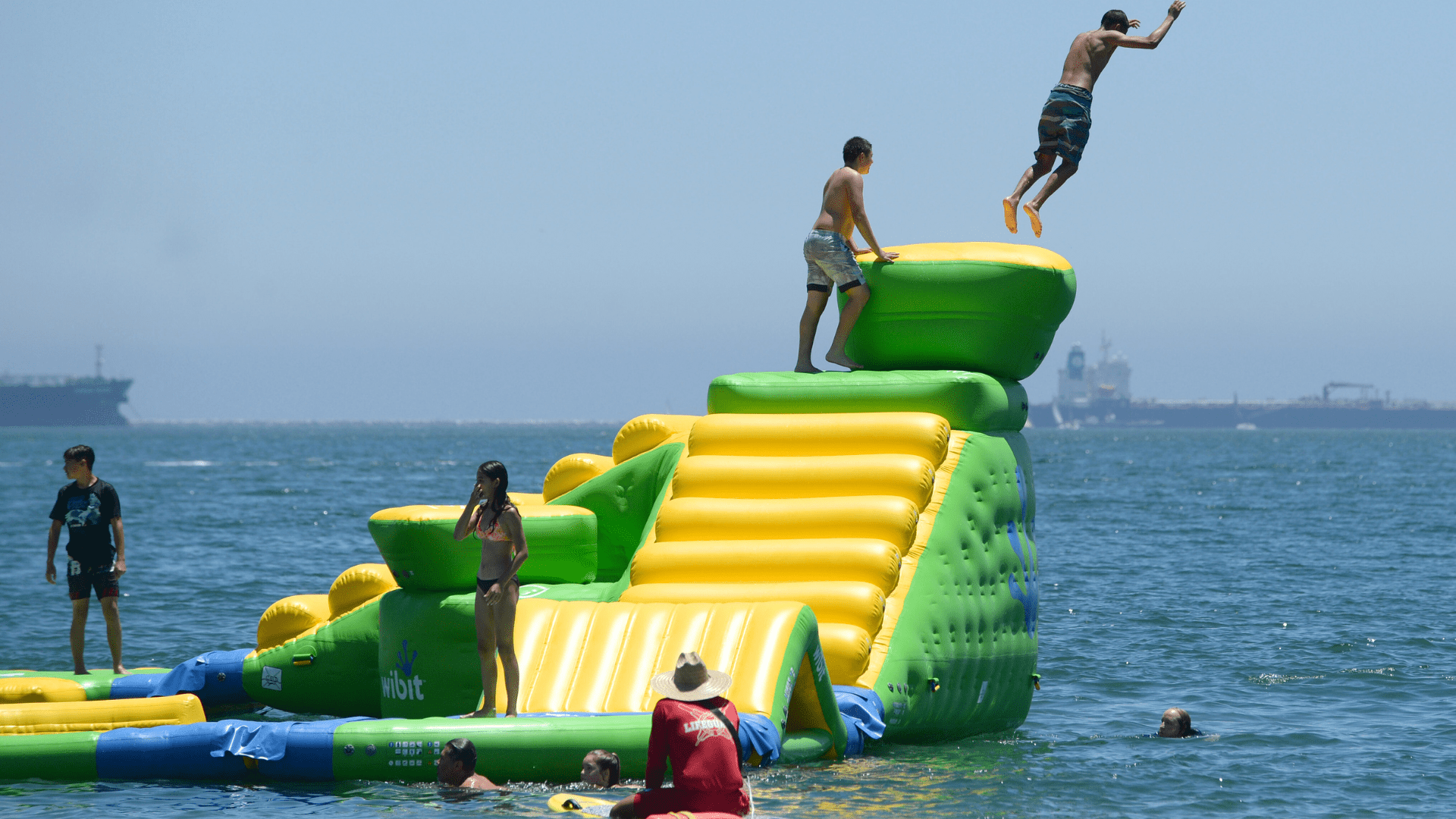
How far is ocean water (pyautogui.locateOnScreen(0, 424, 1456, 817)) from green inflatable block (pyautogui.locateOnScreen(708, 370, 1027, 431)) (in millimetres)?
2147

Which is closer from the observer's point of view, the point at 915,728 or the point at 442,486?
the point at 915,728

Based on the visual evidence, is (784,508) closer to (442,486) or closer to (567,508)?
(567,508)

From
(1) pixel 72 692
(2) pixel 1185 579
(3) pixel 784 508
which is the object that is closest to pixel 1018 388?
(3) pixel 784 508

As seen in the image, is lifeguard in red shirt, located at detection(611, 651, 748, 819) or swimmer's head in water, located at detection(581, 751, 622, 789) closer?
lifeguard in red shirt, located at detection(611, 651, 748, 819)

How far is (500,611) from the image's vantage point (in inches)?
343

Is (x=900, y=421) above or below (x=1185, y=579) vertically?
above

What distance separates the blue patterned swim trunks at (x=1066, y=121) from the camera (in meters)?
11.5

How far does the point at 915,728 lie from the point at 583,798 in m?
2.83

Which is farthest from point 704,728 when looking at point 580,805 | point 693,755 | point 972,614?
point 972,614

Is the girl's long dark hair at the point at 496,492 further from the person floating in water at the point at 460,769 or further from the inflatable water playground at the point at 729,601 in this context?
the person floating in water at the point at 460,769

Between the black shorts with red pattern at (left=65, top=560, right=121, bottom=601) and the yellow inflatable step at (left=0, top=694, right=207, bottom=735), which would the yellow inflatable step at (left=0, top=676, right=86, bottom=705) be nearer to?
the black shorts with red pattern at (left=65, top=560, right=121, bottom=601)

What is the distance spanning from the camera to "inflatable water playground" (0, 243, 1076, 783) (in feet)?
27.6

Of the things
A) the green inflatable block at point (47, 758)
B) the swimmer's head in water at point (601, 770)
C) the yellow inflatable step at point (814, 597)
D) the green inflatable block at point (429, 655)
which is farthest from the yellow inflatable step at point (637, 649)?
the green inflatable block at point (47, 758)

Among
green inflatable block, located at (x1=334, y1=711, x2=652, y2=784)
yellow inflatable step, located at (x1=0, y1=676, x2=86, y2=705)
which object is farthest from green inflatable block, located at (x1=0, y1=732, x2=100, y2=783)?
yellow inflatable step, located at (x1=0, y1=676, x2=86, y2=705)
